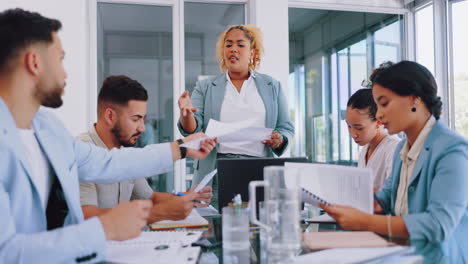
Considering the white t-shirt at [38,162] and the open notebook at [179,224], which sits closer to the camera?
the white t-shirt at [38,162]

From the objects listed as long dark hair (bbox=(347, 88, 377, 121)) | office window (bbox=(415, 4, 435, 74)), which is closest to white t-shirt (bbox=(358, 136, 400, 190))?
long dark hair (bbox=(347, 88, 377, 121))

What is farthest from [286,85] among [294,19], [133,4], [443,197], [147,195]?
[443,197]

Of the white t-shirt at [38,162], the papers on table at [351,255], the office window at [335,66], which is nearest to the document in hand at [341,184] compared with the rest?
the papers on table at [351,255]

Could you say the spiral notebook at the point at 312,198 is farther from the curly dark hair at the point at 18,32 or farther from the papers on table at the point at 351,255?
the curly dark hair at the point at 18,32

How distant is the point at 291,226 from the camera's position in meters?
1.12

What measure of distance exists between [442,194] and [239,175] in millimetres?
831

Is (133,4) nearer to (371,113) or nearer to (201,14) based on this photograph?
(201,14)

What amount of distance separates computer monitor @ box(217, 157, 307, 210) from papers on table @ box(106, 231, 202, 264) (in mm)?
Result: 442

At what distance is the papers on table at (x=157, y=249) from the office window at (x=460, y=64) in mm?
4101

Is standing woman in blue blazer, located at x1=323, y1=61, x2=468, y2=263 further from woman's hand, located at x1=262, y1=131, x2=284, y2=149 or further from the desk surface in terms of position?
woman's hand, located at x1=262, y1=131, x2=284, y2=149

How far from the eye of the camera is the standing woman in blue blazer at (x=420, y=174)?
129cm

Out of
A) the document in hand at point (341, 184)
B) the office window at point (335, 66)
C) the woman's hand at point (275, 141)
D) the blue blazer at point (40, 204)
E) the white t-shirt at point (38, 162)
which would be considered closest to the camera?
the blue blazer at point (40, 204)

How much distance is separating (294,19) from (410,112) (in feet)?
11.3

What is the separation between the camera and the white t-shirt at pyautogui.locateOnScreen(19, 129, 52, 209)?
1.26 metres
